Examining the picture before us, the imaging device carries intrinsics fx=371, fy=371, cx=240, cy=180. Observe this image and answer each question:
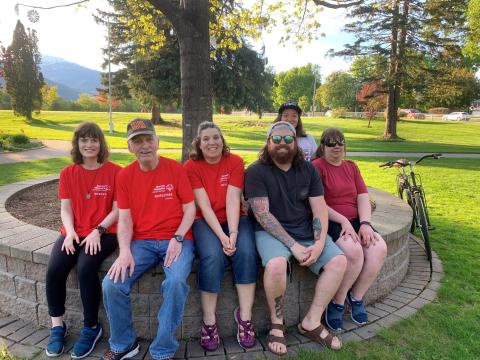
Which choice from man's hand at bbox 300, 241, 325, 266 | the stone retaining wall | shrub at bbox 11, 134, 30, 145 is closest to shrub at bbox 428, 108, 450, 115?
Result: shrub at bbox 11, 134, 30, 145

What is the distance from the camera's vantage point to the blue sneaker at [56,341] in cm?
262

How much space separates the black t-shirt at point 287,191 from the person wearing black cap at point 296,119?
88cm

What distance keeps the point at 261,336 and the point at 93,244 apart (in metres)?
1.47

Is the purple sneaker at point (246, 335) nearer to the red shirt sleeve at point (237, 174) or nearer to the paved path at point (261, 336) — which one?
the paved path at point (261, 336)

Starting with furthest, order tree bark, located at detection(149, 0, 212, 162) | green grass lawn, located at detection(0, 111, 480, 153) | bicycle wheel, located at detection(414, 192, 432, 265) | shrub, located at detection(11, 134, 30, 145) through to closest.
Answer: green grass lawn, located at detection(0, 111, 480, 153)
shrub, located at detection(11, 134, 30, 145)
tree bark, located at detection(149, 0, 212, 162)
bicycle wheel, located at detection(414, 192, 432, 265)

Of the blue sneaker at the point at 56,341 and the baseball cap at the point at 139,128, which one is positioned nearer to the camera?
the blue sneaker at the point at 56,341

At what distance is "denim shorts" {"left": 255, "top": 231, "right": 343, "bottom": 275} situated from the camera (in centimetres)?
277

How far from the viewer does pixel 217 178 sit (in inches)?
123

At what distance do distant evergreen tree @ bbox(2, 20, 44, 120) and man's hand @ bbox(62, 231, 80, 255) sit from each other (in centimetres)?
4315

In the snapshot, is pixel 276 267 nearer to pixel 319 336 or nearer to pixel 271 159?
pixel 319 336

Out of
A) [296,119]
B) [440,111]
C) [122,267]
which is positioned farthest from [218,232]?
[440,111]

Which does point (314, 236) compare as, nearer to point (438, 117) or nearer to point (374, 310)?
point (374, 310)

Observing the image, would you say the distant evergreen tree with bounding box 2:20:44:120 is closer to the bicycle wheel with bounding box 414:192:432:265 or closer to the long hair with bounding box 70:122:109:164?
the long hair with bounding box 70:122:109:164

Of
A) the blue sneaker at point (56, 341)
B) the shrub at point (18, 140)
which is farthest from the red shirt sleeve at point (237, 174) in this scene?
the shrub at point (18, 140)
